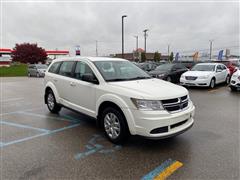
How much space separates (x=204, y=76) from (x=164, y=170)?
A: 9.04 meters

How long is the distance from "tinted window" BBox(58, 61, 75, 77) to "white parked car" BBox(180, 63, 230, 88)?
26.0 ft

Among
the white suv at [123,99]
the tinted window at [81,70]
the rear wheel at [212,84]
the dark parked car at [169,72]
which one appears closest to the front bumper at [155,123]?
the white suv at [123,99]

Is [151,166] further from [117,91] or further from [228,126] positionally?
[228,126]

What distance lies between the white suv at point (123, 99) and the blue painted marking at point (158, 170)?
43 centimetres

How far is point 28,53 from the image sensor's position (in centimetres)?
5297

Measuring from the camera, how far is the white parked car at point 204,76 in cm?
1082

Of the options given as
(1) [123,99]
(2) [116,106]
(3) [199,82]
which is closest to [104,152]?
(2) [116,106]

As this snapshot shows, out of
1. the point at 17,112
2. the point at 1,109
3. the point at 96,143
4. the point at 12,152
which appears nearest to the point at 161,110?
the point at 96,143

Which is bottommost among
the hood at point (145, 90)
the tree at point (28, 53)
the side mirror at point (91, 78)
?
the hood at point (145, 90)

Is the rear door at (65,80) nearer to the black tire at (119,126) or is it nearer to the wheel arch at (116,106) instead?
the wheel arch at (116,106)

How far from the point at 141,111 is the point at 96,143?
1.29 meters

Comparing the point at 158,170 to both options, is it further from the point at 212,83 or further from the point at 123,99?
the point at 212,83

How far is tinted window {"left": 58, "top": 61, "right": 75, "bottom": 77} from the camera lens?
5164 mm

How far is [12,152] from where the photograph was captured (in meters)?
3.55
